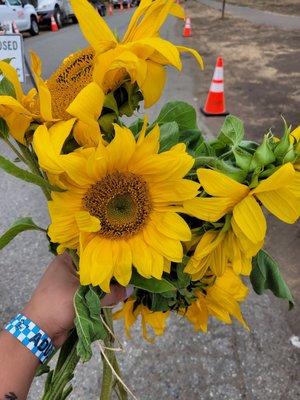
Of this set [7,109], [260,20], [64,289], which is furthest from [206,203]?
[260,20]

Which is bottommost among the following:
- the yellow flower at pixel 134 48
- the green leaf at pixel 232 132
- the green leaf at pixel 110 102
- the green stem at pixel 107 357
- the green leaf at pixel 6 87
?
the green stem at pixel 107 357

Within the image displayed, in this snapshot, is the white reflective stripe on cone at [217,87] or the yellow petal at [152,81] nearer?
the yellow petal at [152,81]

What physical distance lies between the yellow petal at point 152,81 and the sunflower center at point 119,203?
12 centimetres

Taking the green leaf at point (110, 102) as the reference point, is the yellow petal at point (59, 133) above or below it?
below

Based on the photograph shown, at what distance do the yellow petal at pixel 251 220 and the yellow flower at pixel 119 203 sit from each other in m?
0.08

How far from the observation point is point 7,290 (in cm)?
278

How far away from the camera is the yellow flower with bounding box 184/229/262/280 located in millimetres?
708

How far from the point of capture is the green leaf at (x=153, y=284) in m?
0.79

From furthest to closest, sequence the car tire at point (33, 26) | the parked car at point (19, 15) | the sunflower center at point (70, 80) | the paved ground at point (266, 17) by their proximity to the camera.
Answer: the car tire at point (33, 26)
the paved ground at point (266, 17)
the parked car at point (19, 15)
the sunflower center at point (70, 80)

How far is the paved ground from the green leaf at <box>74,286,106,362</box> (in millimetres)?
12745

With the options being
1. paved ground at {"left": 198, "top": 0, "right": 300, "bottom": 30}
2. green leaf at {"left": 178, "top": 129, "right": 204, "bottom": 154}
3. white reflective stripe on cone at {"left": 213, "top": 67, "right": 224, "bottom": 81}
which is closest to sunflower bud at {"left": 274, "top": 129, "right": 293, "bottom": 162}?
green leaf at {"left": 178, "top": 129, "right": 204, "bottom": 154}

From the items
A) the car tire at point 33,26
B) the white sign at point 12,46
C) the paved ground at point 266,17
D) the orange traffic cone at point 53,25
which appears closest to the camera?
the white sign at point 12,46

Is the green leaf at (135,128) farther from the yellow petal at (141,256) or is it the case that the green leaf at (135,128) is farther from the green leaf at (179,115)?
the yellow petal at (141,256)

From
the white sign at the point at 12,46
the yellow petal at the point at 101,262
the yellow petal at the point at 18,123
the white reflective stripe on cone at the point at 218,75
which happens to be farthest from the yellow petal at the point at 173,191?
the white reflective stripe on cone at the point at 218,75
